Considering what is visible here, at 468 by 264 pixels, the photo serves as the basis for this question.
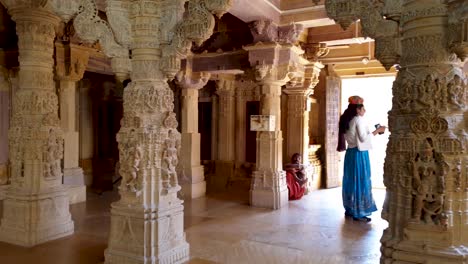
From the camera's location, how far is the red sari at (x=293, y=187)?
317 inches

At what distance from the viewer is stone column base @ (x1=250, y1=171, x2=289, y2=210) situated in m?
7.16

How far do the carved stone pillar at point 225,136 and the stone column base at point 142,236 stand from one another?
231 inches

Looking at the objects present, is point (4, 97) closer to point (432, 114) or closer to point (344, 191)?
point (344, 191)

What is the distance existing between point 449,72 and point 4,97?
8321 millimetres

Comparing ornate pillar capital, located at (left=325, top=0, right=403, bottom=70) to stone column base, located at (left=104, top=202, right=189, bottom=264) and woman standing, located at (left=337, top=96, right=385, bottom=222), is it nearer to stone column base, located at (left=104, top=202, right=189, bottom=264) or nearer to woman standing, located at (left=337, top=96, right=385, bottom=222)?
stone column base, located at (left=104, top=202, right=189, bottom=264)

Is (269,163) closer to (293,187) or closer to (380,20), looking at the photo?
(293,187)

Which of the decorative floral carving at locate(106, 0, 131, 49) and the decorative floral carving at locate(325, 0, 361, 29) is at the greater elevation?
the decorative floral carving at locate(106, 0, 131, 49)

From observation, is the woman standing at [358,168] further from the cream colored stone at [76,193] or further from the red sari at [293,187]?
the cream colored stone at [76,193]

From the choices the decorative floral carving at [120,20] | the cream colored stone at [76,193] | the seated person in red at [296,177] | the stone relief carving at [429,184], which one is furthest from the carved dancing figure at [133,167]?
the seated person in red at [296,177]

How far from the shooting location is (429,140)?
2225 mm

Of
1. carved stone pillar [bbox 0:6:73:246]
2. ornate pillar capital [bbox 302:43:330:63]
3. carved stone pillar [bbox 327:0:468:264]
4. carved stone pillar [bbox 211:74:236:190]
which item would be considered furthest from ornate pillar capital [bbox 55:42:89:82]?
carved stone pillar [bbox 327:0:468:264]

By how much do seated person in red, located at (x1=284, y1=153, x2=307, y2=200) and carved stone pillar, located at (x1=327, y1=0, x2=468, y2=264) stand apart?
5.74 m

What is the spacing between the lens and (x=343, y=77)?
990cm

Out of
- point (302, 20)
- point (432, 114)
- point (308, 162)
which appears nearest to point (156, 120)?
point (432, 114)
